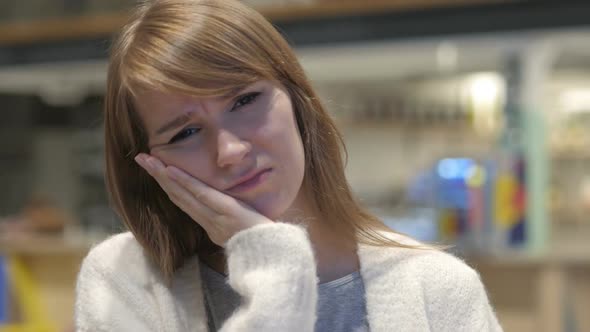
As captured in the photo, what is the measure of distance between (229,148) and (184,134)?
69mm

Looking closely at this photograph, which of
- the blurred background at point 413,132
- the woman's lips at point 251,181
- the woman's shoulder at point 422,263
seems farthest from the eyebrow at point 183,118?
the blurred background at point 413,132

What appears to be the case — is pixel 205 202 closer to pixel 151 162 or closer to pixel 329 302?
pixel 151 162

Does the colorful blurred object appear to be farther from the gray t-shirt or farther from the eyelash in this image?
the eyelash

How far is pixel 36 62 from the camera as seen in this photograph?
4.70m

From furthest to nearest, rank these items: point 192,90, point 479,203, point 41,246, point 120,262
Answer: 1. point 41,246
2. point 479,203
3. point 120,262
4. point 192,90

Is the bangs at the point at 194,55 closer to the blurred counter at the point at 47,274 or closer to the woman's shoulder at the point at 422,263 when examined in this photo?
the woman's shoulder at the point at 422,263

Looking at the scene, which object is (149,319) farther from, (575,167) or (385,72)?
(575,167)

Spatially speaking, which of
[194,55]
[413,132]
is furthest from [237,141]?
[413,132]

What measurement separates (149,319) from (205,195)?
0.19m

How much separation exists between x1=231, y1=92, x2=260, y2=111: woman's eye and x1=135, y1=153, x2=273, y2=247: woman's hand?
11cm

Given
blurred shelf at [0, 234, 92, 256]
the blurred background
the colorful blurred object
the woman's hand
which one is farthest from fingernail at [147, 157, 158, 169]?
blurred shelf at [0, 234, 92, 256]

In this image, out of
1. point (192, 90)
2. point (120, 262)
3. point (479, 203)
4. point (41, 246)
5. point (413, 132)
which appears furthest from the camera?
point (413, 132)

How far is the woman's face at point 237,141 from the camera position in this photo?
0.95m

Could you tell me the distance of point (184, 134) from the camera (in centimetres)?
97
